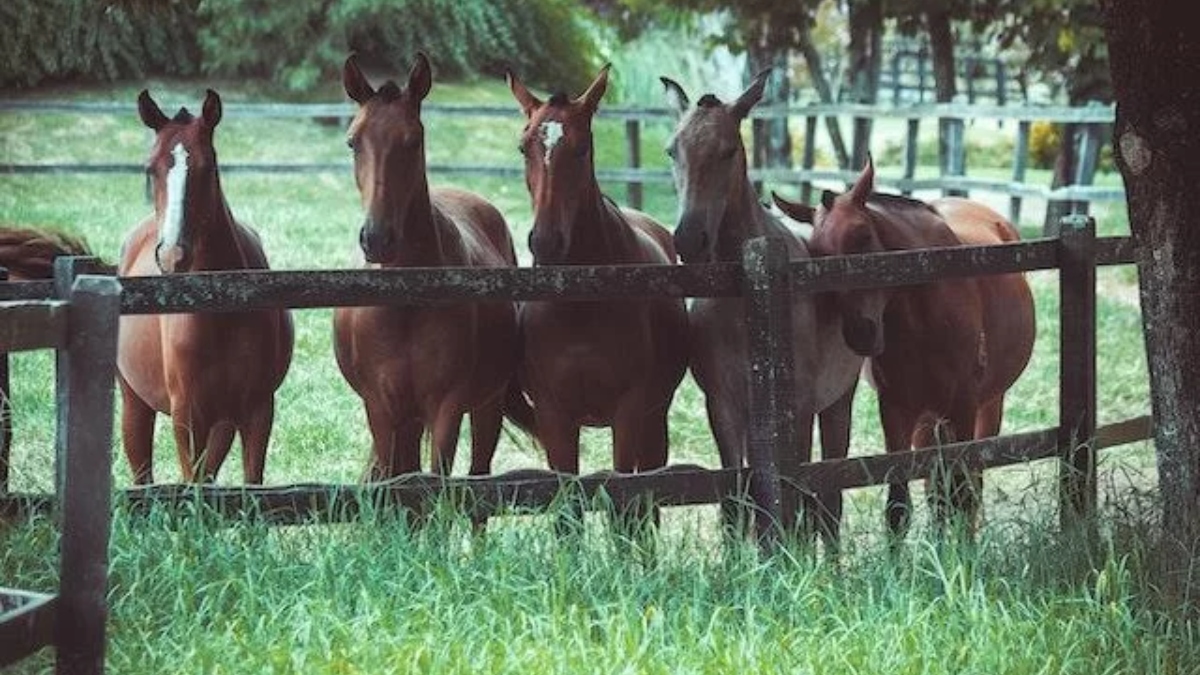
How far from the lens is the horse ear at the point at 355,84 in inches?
269

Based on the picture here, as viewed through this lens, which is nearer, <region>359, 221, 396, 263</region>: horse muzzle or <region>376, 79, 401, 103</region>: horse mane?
<region>359, 221, 396, 263</region>: horse muzzle

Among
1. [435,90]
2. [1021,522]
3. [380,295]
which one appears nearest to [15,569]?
[380,295]

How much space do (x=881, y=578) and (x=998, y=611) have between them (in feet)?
1.48

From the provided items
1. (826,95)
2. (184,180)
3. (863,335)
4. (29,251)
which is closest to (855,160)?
(826,95)

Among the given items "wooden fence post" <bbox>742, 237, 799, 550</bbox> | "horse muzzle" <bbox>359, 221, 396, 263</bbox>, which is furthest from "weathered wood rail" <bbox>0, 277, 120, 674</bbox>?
"wooden fence post" <bbox>742, 237, 799, 550</bbox>

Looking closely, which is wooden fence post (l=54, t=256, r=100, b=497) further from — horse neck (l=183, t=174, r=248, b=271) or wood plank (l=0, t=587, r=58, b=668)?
horse neck (l=183, t=174, r=248, b=271)

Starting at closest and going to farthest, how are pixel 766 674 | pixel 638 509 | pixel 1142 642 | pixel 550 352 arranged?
pixel 766 674 → pixel 1142 642 → pixel 638 509 → pixel 550 352

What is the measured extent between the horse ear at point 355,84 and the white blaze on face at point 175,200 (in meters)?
0.64

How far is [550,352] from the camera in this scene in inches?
274

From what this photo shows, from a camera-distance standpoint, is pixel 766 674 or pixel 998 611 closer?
pixel 766 674

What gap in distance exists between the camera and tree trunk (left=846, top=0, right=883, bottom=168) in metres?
20.4

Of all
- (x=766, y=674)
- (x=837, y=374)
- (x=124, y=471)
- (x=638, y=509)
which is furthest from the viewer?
(x=124, y=471)

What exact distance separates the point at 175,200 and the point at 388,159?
78 cm

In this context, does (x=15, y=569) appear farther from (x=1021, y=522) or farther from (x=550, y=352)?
(x=1021, y=522)
